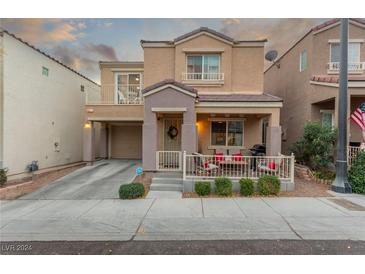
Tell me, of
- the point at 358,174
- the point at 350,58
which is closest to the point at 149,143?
the point at 358,174

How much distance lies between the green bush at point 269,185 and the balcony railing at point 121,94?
877 centimetres

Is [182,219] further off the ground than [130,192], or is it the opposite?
[130,192]

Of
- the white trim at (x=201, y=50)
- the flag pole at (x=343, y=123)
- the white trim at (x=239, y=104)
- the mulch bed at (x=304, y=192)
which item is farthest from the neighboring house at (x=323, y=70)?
the white trim at (x=201, y=50)

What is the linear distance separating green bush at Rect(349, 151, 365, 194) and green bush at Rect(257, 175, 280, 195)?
3.07 meters

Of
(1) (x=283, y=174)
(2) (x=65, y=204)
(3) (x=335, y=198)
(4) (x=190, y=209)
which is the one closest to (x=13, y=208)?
(2) (x=65, y=204)

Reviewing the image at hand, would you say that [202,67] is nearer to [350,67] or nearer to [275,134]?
[275,134]

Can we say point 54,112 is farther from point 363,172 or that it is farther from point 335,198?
point 363,172

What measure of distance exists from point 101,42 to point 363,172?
554 inches

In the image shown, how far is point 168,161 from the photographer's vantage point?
29.1 feet

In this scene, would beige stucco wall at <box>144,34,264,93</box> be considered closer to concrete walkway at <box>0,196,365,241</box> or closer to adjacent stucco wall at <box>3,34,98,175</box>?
Result: concrete walkway at <box>0,196,365,241</box>

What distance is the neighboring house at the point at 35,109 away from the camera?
26.3 feet

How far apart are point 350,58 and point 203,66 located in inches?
327

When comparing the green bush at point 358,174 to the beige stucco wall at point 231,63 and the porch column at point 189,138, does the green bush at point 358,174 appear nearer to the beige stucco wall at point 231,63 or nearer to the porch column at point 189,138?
the beige stucco wall at point 231,63

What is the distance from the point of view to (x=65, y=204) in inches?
237
